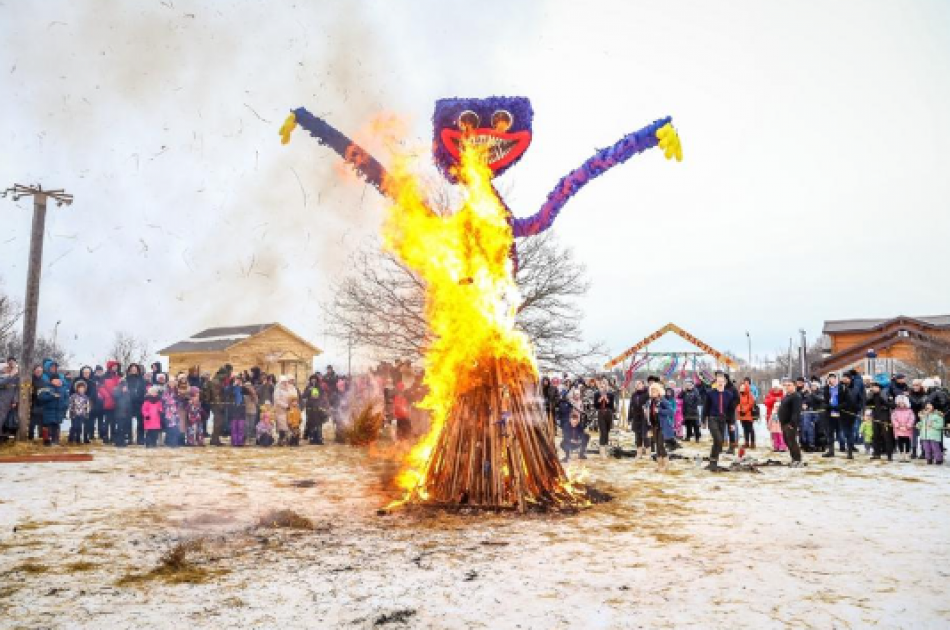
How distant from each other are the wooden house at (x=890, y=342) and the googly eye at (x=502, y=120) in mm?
27772

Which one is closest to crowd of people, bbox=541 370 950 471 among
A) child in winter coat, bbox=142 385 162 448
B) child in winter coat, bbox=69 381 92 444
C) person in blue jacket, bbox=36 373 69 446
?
child in winter coat, bbox=142 385 162 448

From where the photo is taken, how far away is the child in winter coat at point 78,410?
502 inches

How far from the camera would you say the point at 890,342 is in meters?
35.1

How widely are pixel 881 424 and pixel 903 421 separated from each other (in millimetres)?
403

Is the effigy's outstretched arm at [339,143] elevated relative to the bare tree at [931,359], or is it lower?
elevated

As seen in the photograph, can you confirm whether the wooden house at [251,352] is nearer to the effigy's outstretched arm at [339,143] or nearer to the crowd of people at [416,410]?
the crowd of people at [416,410]

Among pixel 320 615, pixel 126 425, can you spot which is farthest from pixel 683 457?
pixel 126 425

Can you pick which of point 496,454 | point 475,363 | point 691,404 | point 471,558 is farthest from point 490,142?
point 691,404

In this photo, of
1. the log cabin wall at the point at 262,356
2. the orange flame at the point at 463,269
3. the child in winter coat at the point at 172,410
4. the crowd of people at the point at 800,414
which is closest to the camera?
the orange flame at the point at 463,269

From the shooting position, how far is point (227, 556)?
16.5ft

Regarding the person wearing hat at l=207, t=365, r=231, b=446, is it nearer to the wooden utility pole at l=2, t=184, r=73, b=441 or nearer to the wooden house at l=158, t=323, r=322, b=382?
the wooden utility pole at l=2, t=184, r=73, b=441

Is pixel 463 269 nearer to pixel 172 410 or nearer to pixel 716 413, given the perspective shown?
pixel 716 413

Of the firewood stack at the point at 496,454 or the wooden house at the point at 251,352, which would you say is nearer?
the firewood stack at the point at 496,454

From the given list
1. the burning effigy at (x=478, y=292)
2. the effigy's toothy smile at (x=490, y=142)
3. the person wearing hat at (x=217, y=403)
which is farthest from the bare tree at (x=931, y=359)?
the person wearing hat at (x=217, y=403)
